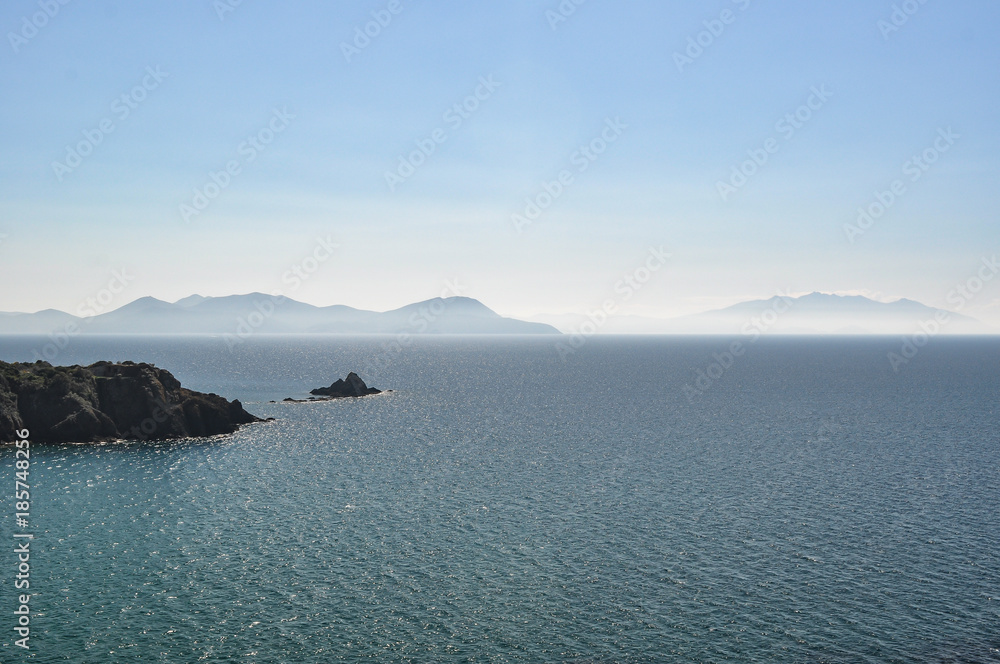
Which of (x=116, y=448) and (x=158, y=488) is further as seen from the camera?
(x=116, y=448)

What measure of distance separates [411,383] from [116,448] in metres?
106

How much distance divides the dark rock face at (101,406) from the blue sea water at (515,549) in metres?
7.65

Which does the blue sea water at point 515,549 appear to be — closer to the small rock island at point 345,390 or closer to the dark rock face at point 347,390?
the small rock island at point 345,390

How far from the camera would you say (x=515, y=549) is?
161 feet

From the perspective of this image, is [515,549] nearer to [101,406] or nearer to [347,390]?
[101,406]

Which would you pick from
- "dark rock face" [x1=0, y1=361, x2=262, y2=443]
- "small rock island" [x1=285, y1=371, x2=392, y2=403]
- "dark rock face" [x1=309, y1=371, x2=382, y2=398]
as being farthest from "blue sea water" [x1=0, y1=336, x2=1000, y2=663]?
"dark rock face" [x1=309, y1=371, x2=382, y2=398]

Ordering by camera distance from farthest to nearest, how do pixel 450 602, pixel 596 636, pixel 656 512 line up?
pixel 656 512 → pixel 450 602 → pixel 596 636

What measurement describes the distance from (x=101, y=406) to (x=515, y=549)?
254ft

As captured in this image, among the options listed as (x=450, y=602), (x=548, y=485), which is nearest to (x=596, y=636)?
(x=450, y=602)

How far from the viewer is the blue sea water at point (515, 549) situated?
117ft

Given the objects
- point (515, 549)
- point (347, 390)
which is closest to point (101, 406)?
point (347, 390)

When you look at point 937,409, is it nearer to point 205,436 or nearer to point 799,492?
point 799,492

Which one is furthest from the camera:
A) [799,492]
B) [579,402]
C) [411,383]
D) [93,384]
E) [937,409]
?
[411,383]

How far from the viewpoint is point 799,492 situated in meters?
65.8
